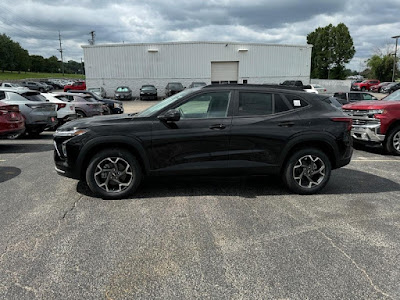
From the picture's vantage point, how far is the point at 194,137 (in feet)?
15.6

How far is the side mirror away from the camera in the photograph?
15.1ft

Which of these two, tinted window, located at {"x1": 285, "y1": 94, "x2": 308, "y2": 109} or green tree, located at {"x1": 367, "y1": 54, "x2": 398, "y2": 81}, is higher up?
green tree, located at {"x1": 367, "y1": 54, "x2": 398, "y2": 81}

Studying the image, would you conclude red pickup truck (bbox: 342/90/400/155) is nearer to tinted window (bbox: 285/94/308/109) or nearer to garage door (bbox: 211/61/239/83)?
tinted window (bbox: 285/94/308/109)

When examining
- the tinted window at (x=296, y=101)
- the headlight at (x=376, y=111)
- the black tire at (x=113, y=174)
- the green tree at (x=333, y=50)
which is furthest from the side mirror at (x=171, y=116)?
the green tree at (x=333, y=50)

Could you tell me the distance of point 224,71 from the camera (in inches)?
1432

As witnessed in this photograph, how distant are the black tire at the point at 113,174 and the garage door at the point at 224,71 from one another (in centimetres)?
3250

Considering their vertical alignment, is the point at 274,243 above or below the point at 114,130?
below

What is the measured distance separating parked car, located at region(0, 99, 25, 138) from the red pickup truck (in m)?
8.96

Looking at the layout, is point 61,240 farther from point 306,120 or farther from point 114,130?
point 306,120

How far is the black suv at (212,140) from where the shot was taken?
4715 millimetres

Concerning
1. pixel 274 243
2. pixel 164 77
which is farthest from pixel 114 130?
pixel 164 77

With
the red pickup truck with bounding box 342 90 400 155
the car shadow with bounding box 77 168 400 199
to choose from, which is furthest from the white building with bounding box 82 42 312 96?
the car shadow with bounding box 77 168 400 199

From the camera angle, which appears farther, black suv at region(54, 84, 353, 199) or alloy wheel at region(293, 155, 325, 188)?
alloy wheel at region(293, 155, 325, 188)

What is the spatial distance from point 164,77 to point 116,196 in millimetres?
32441
